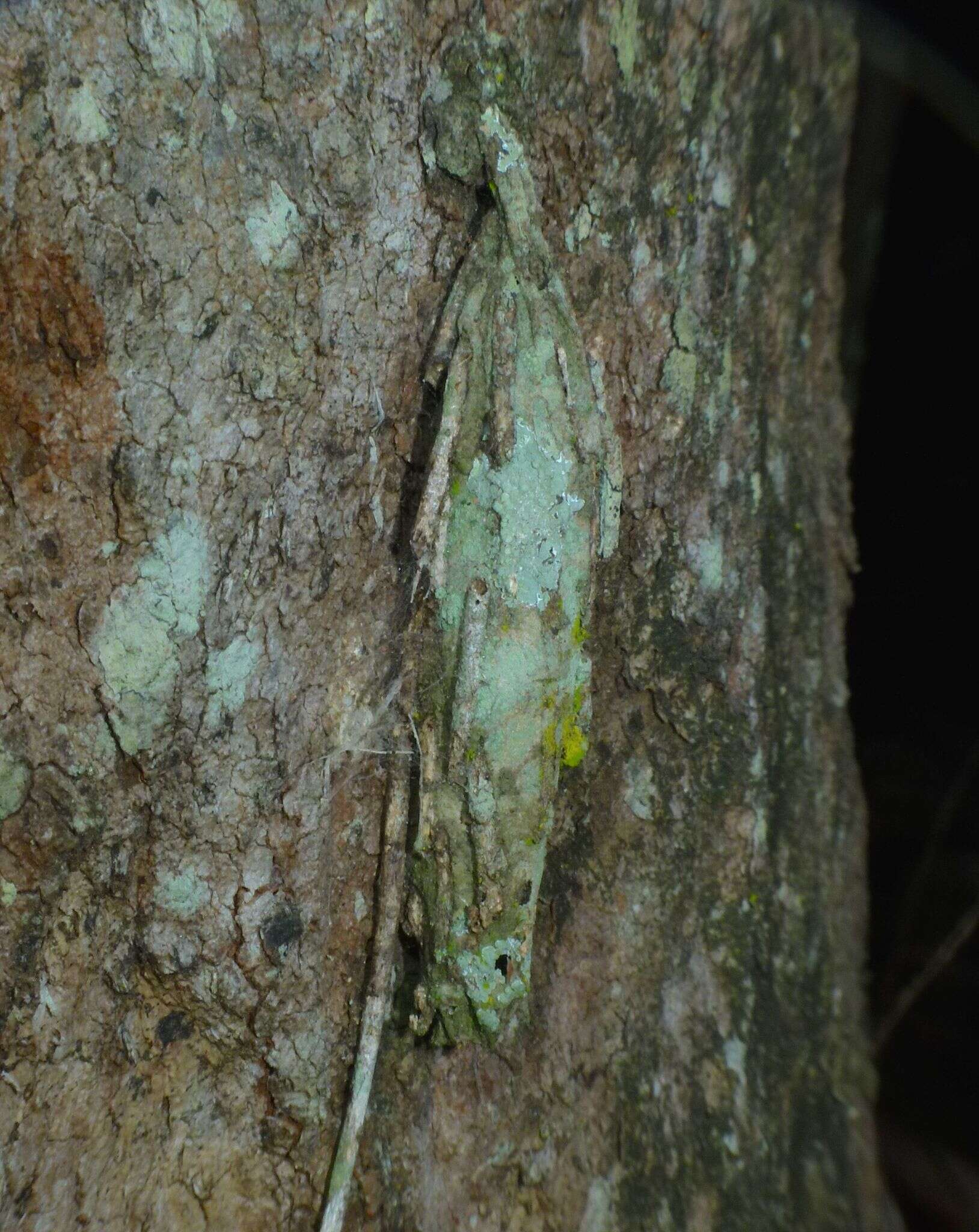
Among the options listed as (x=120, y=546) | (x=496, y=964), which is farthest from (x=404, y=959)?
(x=120, y=546)

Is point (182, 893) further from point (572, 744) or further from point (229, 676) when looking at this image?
point (572, 744)

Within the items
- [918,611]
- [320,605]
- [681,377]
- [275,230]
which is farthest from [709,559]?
[918,611]

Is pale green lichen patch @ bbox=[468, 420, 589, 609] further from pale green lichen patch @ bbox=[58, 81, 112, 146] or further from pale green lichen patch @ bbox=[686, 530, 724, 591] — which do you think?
pale green lichen patch @ bbox=[58, 81, 112, 146]

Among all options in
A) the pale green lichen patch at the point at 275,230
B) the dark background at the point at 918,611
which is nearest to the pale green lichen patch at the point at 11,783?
the pale green lichen patch at the point at 275,230

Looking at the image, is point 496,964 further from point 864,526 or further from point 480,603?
point 864,526

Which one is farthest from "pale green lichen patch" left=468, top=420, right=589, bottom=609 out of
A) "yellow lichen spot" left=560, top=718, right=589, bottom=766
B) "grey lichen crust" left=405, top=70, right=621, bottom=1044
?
"yellow lichen spot" left=560, top=718, right=589, bottom=766

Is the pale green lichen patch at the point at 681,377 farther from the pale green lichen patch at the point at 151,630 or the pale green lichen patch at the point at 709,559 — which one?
the pale green lichen patch at the point at 151,630

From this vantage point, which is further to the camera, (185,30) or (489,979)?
(489,979)
